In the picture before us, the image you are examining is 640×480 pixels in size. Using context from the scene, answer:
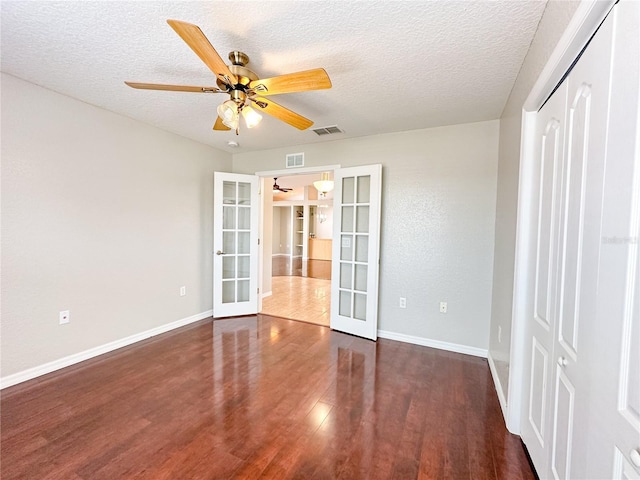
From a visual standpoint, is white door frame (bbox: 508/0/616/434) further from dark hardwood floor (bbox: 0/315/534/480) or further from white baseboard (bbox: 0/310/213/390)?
white baseboard (bbox: 0/310/213/390)

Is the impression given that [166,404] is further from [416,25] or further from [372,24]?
[416,25]

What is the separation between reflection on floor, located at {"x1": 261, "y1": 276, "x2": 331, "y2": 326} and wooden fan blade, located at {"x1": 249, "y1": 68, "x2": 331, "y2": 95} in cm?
305

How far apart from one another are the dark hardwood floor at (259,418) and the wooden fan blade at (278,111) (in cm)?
223

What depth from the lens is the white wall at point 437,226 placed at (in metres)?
2.97

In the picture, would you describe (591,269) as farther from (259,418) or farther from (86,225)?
(86,225)

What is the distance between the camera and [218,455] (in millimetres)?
1626

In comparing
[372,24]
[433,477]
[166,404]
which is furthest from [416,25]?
[166,404]

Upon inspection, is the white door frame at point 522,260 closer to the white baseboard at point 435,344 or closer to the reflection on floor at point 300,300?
the white baseboard at point 435,344

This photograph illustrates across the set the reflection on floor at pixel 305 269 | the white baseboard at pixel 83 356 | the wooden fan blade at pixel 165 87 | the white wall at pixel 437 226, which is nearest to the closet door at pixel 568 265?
the white wall at pixel 437 226

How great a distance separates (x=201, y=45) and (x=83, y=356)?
309 centimetres

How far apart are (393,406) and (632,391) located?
1664 mm

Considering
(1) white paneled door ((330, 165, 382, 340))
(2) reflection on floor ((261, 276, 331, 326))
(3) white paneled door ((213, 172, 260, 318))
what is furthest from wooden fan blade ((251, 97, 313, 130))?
(2) reflection on floor ((261, 276, 331, 326))

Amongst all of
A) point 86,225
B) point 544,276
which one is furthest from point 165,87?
point 544,276

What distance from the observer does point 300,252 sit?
38.1ft
